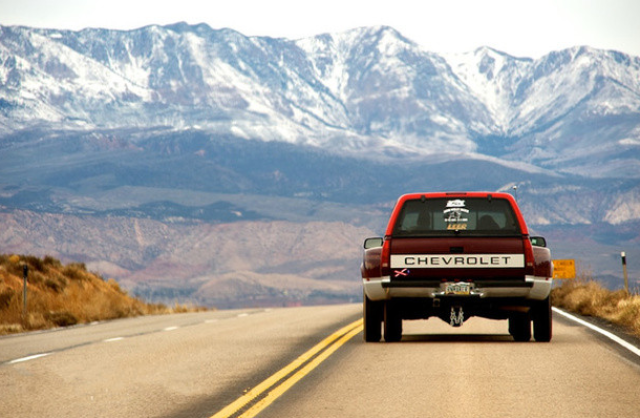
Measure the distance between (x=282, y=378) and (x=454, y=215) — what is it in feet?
15.1

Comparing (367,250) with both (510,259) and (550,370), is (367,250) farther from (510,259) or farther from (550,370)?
(550,370)

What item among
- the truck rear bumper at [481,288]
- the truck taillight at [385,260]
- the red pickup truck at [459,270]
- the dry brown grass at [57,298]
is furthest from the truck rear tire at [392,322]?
the dry brown grass at [57,298]

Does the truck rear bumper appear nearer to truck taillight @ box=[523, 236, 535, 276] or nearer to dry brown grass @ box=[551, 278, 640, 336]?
truck taillight @ box=[523, 236, 535, 276]

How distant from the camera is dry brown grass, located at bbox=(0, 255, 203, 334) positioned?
25.5 meters

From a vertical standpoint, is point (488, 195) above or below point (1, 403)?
above

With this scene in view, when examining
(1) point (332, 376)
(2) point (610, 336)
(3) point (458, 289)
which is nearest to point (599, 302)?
(2) point (610, 336)

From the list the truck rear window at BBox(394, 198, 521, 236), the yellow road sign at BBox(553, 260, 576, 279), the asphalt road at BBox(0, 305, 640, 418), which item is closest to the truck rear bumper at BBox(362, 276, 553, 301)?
the asphalt road at BBox(0, 305, 640, 418)

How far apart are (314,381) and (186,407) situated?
200 cm

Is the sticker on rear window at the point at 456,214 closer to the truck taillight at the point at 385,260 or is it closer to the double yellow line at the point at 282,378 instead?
the truck taillight at the point at 385,260

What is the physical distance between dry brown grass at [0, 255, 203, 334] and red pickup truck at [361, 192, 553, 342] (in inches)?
393

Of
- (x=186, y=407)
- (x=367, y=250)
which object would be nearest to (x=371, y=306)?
(x=367, y=250)

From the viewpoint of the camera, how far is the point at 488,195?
1603 cm

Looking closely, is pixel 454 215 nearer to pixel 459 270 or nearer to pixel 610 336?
pixel 459 270

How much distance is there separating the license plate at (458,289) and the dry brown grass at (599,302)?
13.1 ft
